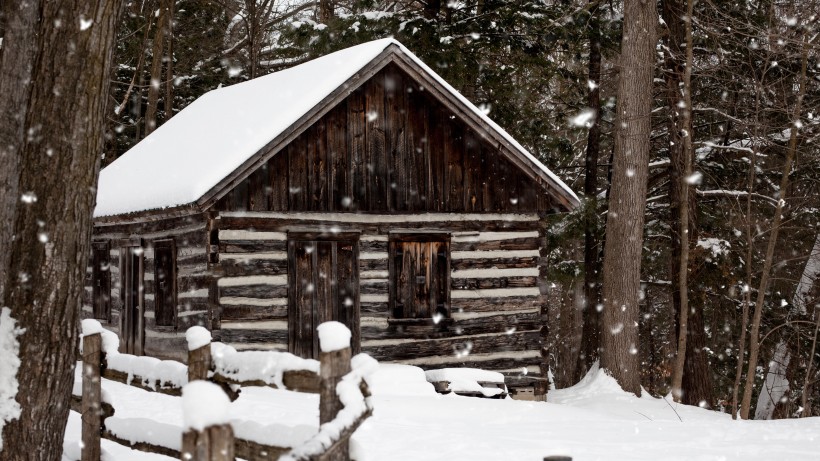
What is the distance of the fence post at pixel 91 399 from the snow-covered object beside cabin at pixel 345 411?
259 centimetres

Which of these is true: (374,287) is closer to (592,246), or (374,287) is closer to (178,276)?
(178,276)

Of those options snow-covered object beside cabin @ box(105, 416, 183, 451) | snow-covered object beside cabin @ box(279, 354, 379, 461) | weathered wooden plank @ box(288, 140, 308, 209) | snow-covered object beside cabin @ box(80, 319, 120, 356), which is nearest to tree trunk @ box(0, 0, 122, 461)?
snow-covered object beside cabin @ box(105, 416, 183, 451)

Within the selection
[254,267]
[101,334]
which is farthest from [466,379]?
[101,334]

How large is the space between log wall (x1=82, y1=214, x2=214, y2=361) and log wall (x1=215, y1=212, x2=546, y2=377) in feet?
Answer: 1.66

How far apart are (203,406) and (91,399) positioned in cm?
404

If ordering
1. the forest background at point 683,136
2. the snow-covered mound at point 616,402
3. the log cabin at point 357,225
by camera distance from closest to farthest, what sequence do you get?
the log cabin at point 357,225, the snow-covered mound at point 616,402, the forest background at point 683,136

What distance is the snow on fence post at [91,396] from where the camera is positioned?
6965 millimetres

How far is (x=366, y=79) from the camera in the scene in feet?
46.4

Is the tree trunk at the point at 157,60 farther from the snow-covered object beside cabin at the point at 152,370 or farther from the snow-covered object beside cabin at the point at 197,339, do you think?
the snow-covered object beside cabin at the point at 197,339

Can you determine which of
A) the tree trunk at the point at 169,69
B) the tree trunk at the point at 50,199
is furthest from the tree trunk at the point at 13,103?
the tree trunk at the point at 169,69

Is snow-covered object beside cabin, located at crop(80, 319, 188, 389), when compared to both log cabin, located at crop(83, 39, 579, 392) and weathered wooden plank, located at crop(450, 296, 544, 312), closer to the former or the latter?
log cabin, located at crop(83, 39, 579, 392)

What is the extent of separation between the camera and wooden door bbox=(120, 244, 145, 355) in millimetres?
16641

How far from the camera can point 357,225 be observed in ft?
48.2

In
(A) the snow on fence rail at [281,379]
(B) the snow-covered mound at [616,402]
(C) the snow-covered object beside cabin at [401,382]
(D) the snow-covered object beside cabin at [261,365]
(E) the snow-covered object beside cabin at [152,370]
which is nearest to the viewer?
(A) the snow on fence rail at [281,379]
